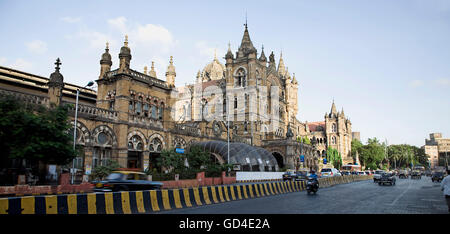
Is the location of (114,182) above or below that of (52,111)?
below

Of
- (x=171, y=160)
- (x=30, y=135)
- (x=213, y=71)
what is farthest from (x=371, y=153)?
(x=30, y=135)

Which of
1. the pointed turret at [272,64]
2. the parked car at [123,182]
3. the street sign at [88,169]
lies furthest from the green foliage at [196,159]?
the pointed turret at [272,64]

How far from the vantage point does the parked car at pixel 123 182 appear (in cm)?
1569

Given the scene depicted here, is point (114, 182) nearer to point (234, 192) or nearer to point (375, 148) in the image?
point (234, 192)

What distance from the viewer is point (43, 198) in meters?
9.15

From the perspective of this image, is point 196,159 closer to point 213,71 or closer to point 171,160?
point 171,160

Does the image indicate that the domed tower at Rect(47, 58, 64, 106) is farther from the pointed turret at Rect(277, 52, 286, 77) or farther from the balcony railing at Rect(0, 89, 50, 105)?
the pointed turret at Rect(277, 52, 286, 77)

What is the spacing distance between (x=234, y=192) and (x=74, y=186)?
10.8 metres

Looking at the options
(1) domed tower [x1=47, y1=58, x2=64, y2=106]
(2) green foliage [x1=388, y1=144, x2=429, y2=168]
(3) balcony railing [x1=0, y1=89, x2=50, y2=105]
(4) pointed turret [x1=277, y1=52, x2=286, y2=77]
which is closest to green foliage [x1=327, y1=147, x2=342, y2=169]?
(4) pointed turret [x1=277, y1=52, x2=286, y2=77]

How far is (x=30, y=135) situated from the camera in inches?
753

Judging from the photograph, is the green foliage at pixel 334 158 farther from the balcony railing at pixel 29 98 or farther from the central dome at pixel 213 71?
the balcony railing at pixel 29 98

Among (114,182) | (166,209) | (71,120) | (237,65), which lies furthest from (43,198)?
(237,65)

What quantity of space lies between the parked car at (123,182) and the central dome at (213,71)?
7297cm
